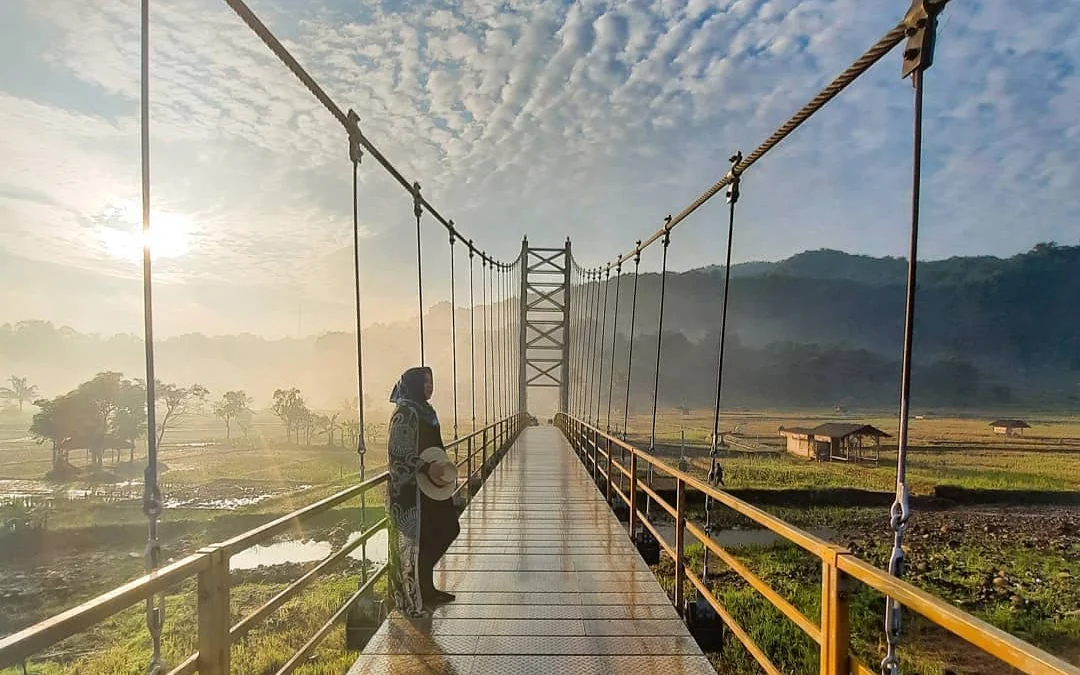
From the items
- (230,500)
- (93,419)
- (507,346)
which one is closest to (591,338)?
(507,346)

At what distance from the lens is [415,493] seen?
12.0ft

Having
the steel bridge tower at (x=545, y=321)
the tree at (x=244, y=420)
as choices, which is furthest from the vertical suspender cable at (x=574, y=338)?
the tree at (x=244, y=420)

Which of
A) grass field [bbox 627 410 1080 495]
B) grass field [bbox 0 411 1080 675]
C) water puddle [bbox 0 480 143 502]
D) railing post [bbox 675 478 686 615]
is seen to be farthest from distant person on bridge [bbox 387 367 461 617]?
water puddle [bbox 0 480 143 502]

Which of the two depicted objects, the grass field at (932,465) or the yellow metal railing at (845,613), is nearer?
the yellow metal railing at (845,613)

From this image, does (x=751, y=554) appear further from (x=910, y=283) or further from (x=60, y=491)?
(x=60, y=491)

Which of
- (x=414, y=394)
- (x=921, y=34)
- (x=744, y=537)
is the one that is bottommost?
(x=744, y=537)

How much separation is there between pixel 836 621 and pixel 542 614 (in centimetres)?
208

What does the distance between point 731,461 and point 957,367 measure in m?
110

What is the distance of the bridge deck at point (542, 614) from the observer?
299 cm

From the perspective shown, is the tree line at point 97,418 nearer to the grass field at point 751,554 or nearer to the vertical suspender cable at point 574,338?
the grass field at point 751,554

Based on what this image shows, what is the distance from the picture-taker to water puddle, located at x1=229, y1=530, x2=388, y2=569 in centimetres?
2012

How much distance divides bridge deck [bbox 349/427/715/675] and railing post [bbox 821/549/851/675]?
41.4 inches

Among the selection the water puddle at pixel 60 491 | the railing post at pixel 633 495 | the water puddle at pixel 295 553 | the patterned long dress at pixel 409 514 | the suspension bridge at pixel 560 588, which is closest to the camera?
the suspension bridge at pixel 560 588

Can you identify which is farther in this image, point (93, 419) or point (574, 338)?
point (93, 419)
